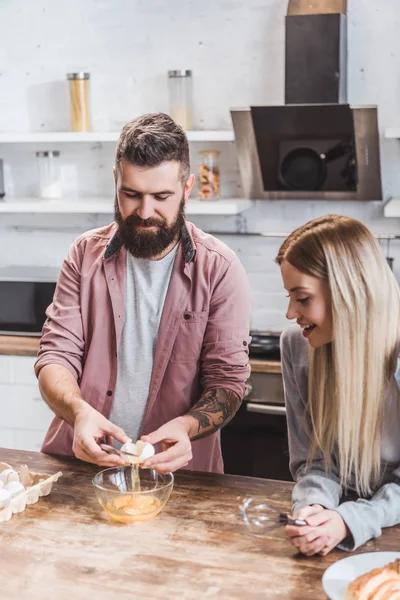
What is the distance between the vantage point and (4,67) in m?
3.96

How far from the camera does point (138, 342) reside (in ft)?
7.42

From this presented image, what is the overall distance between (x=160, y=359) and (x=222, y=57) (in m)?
1.91

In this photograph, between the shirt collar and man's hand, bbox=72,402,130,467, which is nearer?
man's hand, bbox=72,402,130,467

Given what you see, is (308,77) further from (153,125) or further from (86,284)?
(86,284)

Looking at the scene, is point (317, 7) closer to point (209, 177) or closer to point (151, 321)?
point (209, 177)

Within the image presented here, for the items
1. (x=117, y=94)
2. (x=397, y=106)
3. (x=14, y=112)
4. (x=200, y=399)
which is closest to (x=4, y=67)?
(x=14, y=112)

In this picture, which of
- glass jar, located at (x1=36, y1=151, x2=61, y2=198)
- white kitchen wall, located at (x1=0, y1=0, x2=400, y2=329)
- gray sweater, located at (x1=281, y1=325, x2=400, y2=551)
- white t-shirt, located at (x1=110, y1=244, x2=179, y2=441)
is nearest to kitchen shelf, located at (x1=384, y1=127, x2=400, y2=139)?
white kitchen wall, located at (x1=0, y1=0, x2=400, y2=329)

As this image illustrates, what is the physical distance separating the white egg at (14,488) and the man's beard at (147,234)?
710 mm

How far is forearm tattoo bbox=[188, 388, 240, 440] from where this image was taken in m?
2.06

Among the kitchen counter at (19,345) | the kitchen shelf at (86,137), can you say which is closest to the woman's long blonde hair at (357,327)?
the kitchen shelf at (86,137)

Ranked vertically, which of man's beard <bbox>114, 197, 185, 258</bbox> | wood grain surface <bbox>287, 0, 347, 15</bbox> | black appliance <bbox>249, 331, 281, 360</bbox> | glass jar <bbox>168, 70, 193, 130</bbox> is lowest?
black appliance <bbox>249, 331, 281, 360</bbox>

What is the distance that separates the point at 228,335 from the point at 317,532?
761mm

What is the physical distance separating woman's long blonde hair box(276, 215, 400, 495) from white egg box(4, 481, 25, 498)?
0.74 meters

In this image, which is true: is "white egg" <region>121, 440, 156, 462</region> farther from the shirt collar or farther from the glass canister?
the glass canister
